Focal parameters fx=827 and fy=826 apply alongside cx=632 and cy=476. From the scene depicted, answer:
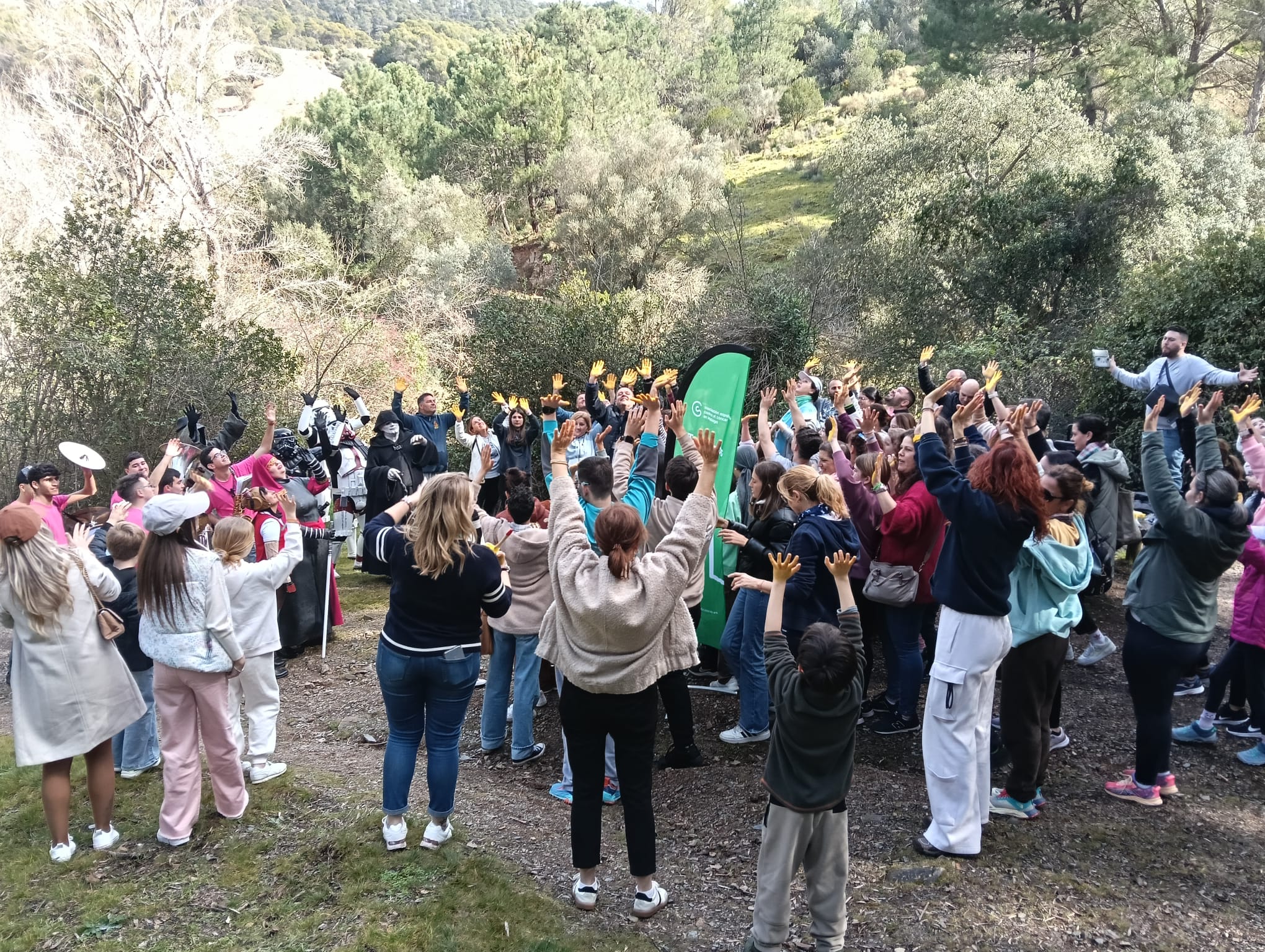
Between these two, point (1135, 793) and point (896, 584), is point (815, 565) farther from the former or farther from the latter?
point (1135, 793)

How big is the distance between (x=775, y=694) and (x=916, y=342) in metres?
16.4

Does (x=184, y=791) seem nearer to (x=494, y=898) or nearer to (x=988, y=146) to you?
(x=494, y=898)

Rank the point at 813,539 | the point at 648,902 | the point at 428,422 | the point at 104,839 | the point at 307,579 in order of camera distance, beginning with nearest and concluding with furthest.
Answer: the point at 648,902, the point at 104,839, the point at 813,539, the point at 307,579, the point at 428,422

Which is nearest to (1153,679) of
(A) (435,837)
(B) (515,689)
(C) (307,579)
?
(B) (515,689)

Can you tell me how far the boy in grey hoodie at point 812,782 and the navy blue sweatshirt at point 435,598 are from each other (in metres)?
1.41

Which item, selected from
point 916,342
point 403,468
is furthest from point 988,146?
point 403,468

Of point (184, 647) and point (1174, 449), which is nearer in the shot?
point (184, 647)

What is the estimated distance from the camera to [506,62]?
35.5 m

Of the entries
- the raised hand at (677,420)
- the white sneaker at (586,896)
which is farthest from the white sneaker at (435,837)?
the raised hand at (677,420)

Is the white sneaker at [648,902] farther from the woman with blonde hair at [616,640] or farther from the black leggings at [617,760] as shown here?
the black leggings at [617,760]

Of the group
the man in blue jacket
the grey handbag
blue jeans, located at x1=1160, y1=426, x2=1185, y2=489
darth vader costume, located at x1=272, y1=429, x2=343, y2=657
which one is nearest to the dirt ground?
the grey handbag

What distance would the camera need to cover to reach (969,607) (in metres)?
3.99

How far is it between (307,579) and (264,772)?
9.60 ft

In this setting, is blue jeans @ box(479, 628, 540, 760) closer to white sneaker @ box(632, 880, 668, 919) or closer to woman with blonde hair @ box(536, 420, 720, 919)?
woman with blonde hair @ box(536, 420, 720, 919)
